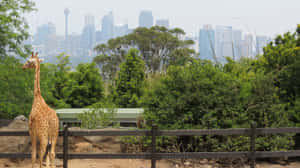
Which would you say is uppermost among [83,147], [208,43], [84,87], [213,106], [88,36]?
[88,36]

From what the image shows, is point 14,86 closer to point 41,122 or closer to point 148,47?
point 41,122

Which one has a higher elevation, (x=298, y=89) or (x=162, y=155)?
(x=298, y=89)

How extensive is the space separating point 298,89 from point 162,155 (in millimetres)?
4790

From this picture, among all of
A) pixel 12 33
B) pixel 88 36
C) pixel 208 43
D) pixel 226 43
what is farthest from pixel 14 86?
pixel 88 36

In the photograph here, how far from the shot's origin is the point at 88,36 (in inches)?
6132

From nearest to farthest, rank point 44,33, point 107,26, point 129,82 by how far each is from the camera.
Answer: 1. point 129,82
2. point 107,26
3. point 44,33

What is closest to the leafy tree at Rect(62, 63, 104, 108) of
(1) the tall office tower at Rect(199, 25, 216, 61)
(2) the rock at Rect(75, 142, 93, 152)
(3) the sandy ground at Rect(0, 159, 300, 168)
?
(2) the rock at Rect(75, 142, 93, 152)

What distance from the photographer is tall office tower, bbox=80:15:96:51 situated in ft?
460

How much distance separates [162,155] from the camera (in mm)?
5605

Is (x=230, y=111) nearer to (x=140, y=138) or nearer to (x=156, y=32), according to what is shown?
(x=140, y=138)

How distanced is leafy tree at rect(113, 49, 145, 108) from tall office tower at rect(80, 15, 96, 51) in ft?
386

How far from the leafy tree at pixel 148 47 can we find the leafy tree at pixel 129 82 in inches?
984

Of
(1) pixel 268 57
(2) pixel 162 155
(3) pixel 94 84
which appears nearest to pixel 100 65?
(3) pixel 94 84

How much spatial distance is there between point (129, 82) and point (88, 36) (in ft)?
485
